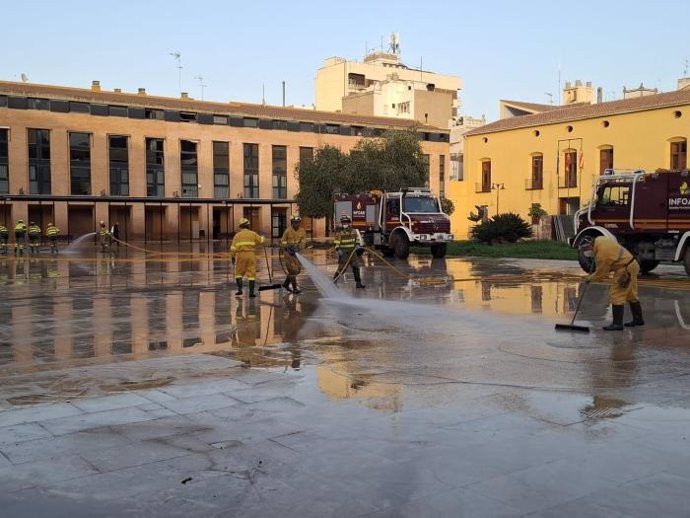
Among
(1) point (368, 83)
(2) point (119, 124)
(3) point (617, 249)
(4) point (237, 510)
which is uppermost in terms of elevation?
(1) point (368, 83)

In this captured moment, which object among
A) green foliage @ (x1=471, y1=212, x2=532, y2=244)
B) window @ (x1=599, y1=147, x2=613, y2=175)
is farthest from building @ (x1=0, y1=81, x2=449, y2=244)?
green foliage @ (x1=471, y1=212, x2=532, y2=244)

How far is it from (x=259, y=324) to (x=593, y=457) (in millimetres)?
7177

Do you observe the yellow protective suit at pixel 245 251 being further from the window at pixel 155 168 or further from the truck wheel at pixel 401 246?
the window at pixel 155 168

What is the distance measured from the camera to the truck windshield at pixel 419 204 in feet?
92.9

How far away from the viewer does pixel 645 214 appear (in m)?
19.0

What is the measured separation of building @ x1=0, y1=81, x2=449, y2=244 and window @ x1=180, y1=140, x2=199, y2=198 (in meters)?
0.08

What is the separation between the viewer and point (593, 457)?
494 centimetres

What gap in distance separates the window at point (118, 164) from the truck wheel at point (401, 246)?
117ft

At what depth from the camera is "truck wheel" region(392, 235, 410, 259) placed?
91.0 ft

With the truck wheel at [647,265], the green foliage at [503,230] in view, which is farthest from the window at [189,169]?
the truck wheel at [647,265]

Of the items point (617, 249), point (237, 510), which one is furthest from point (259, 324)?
point (237, 510)

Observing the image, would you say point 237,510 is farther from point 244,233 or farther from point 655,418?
point 244,233

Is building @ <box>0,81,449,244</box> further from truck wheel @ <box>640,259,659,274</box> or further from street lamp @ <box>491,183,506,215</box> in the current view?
truck wheel @ <box>640,259,659,274</box>

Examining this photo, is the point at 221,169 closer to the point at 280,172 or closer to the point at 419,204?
the point at 280,172
